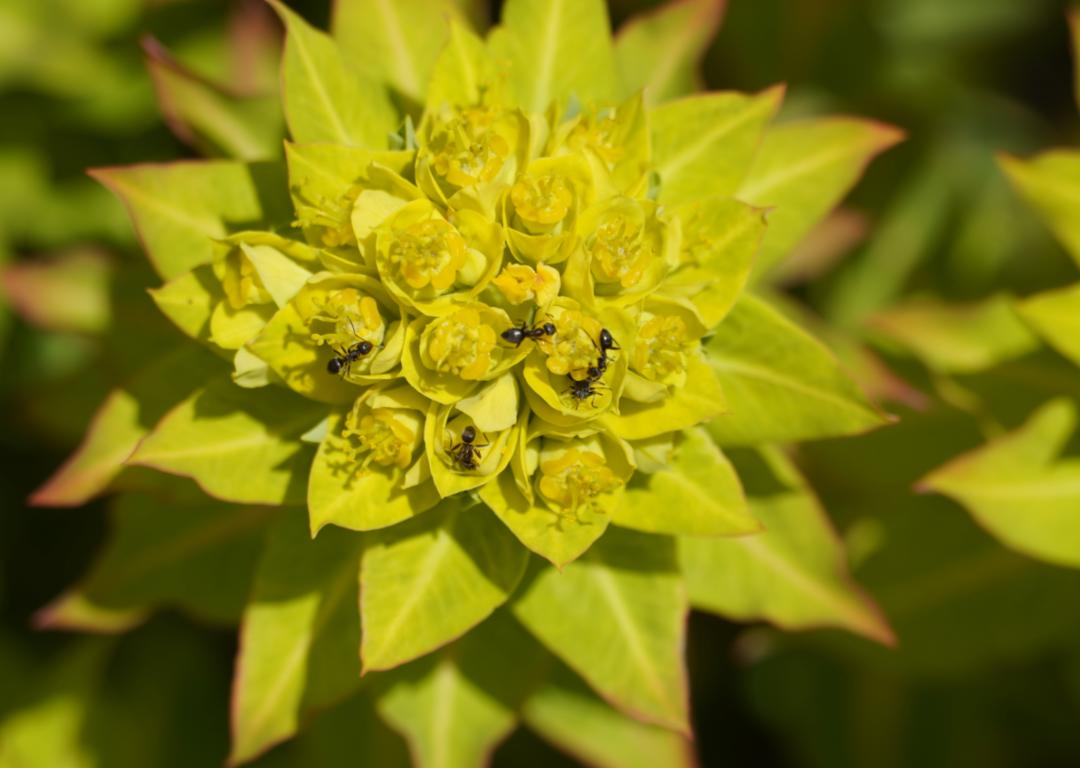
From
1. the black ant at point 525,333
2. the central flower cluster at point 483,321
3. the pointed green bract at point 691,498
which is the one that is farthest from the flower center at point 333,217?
the pointed green bract at point 691,498

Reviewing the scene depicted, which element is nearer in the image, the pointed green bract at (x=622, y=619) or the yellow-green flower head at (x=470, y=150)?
the yellow-green flower head at (x=470, y=150)

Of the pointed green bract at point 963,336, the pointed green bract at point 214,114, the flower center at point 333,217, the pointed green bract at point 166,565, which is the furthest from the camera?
the pointed green bract at point 963,336

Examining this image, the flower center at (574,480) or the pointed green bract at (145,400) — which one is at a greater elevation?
the flower center at (574,480)

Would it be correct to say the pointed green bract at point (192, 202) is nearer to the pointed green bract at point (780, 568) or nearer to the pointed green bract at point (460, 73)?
the pointed green bract at point (460, 73)

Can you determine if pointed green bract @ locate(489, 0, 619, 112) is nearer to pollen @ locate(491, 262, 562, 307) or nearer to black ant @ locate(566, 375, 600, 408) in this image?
pollen @ locate(491, 262, 562, 307)

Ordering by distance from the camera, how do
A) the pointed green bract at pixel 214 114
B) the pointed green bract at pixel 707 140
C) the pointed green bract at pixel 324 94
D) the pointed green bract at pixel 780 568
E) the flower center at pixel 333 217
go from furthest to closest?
the pointed green bract at pixel 214 114, the pointed green bract at pixel 780 568, the pointed green bract at pixel 707 140, the pointed green bract at pixel 324 94, the flower center at pixel 333 217

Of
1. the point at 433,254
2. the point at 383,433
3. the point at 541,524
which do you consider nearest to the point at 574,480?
the point at 541,524

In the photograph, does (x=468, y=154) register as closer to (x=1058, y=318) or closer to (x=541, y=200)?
(x=541, y=200)

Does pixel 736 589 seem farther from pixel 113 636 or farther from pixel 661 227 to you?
pixel 113 636
